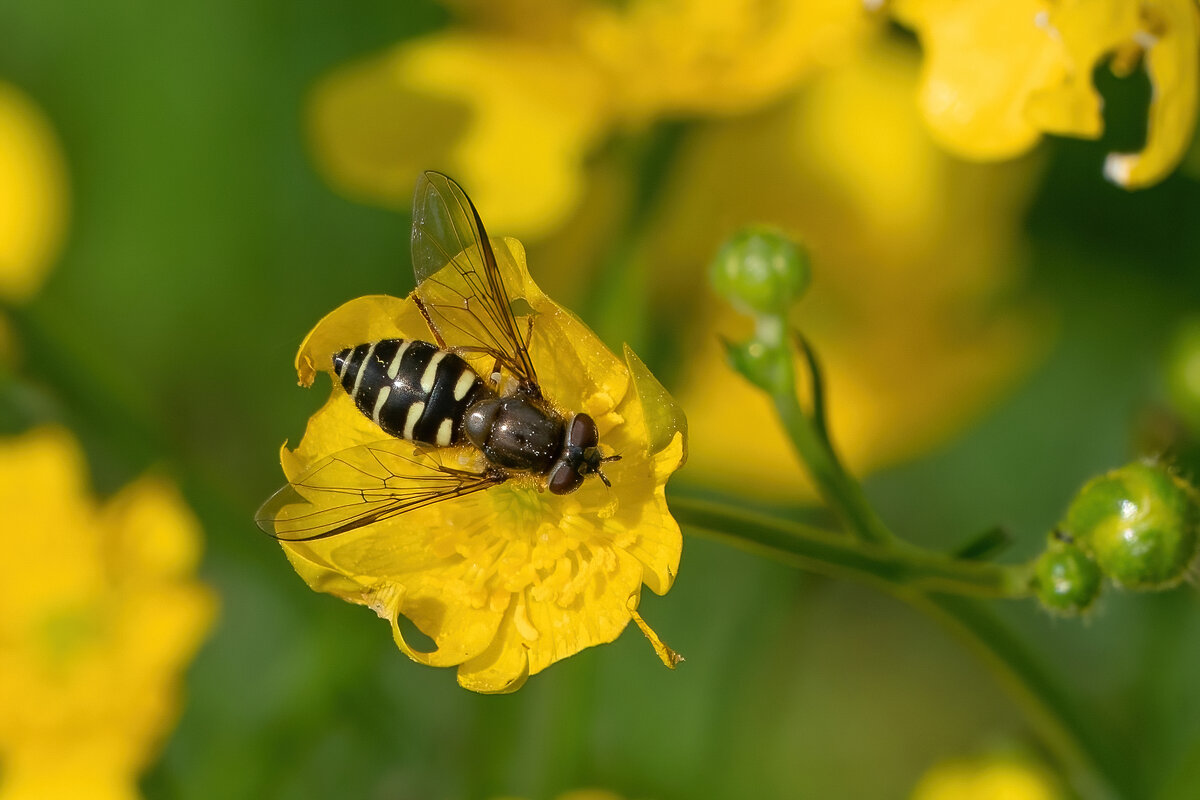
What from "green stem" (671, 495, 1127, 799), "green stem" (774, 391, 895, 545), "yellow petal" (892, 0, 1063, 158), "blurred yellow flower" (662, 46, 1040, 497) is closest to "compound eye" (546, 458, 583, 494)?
"green stem" (671, 495, 1127, 799)

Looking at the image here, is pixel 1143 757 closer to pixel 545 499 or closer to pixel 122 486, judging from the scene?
pixel 545 499

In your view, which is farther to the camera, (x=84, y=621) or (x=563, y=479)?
(x=84, y=621)

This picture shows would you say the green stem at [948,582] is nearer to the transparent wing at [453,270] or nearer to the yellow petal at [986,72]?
the transparent wing at [453,270]

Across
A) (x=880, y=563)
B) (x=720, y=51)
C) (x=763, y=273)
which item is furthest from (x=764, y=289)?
(x=720, y=51)

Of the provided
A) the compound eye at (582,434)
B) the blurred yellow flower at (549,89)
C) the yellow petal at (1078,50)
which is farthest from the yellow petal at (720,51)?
the compound eye at (582,434)

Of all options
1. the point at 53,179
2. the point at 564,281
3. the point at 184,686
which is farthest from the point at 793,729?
the point at 53,179

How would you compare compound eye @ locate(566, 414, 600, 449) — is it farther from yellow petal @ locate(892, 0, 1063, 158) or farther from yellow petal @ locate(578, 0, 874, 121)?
yellow petal @ locate(578, 0, 874, 121)

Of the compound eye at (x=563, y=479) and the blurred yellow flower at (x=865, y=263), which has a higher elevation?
the compound eye at (x=563, y=479)

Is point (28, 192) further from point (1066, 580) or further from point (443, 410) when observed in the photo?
point (1066, 580)
